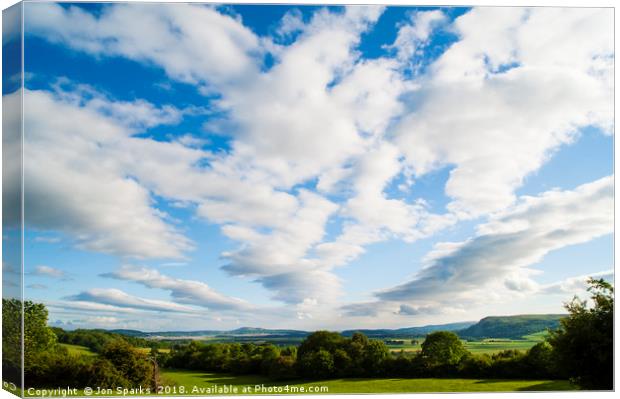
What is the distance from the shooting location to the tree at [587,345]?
45.4 ft

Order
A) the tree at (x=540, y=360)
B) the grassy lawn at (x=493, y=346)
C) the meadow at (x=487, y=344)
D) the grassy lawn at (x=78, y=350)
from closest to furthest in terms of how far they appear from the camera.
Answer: the grassy lawn at (x=78, y=350) < the tree at (x=540, y=360) < the meadow at (x=487, y=344) < the grassy lawn at (x=493, y=346)

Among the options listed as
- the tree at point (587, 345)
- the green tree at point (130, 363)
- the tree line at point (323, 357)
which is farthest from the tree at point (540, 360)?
the green tree at point (130, 363)

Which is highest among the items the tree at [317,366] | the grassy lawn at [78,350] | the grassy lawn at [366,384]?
the grassy lawn at [78,350]

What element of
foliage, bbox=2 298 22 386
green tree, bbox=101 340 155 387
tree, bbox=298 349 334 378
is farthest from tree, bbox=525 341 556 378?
foliage, bbox=2 298 22 386

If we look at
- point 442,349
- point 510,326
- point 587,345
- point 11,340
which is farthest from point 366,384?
point 11,340

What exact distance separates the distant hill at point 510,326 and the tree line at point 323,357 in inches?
17.3

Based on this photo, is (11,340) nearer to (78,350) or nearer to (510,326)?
(78,350)

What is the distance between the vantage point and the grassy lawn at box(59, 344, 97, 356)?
46.3 ft

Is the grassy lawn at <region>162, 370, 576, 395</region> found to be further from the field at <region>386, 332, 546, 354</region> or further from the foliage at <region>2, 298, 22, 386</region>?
the foliage at <region>2, 298, 22, 386</region>

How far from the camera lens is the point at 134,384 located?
1428 cm

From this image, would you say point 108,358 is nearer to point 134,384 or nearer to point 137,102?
point 134,384

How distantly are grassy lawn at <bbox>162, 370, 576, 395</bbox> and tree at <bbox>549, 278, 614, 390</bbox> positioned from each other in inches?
38.6

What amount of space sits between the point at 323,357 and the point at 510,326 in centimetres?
518

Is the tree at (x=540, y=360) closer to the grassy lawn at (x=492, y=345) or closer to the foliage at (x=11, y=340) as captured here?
the grassy lawn at (x=492, y=345)
